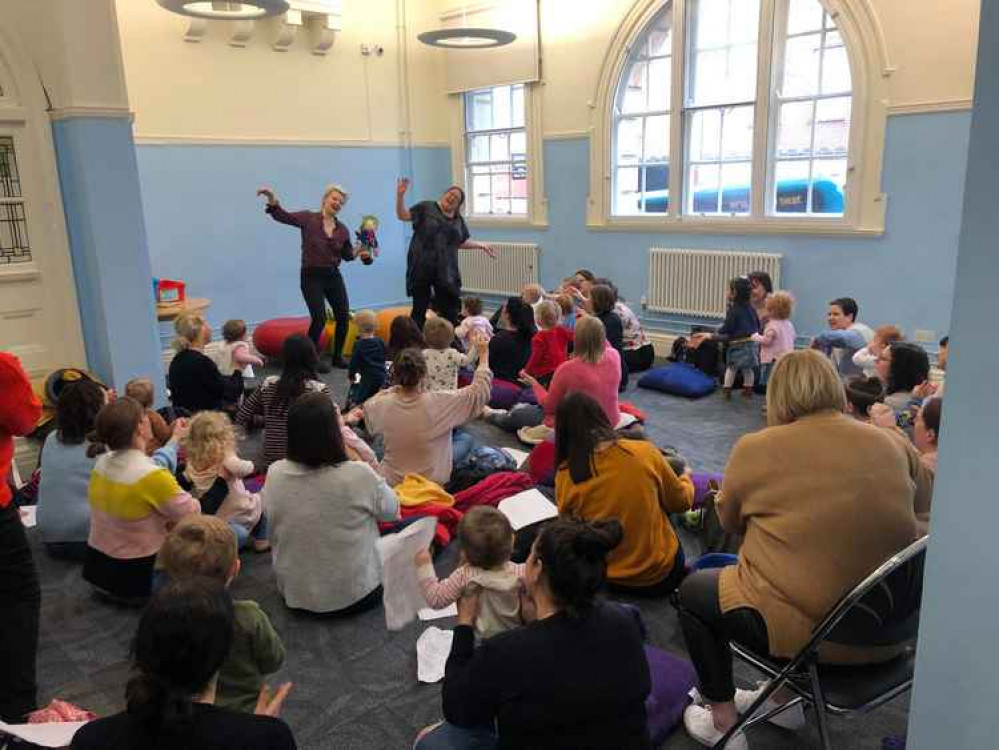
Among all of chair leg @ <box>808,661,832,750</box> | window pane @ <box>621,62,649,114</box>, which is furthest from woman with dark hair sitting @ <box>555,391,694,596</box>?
window pane @ <box>621,62,649,114</box>

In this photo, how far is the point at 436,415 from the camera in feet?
11.8

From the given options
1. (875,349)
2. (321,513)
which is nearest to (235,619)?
(321,513)

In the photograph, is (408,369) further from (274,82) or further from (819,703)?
(274,82)

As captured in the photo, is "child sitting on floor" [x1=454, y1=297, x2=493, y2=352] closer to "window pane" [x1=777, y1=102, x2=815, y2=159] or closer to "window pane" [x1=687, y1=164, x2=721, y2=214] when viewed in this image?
"window pane" [x1=687, y1=164, x2=721, y2=214]

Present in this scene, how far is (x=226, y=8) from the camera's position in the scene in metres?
6.39

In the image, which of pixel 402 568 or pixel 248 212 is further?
pixel 248 212

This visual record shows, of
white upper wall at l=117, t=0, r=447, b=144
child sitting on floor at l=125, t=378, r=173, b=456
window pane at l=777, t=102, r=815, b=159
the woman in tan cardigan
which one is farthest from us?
white upper wall at l=117, t=0, r=447, b=144

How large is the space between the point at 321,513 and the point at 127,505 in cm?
70

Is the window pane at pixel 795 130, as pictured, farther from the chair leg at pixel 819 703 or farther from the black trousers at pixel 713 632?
the chair leg at pixel 819 703

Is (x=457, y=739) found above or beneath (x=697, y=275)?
beneath

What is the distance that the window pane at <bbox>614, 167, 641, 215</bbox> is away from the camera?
7.39 metres

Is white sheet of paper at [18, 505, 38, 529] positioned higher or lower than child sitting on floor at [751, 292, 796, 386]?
lower

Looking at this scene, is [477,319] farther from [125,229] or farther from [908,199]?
[908,199]

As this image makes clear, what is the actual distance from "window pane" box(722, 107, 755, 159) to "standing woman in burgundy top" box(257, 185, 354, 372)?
3215 mm
